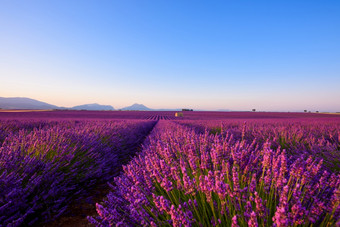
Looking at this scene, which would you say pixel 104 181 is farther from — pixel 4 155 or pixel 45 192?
pixel 4 155

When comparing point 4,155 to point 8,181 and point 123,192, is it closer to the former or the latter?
point 8,181

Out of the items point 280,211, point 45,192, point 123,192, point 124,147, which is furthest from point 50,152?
point 280,211

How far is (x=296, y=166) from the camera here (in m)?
1.08

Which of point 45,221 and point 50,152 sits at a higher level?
point 50,152

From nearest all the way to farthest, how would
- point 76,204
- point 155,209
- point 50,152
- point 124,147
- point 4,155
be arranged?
1. point 155,209
2. point 4,155
3. point 76,204
4. point 50,152
5. point 124,147

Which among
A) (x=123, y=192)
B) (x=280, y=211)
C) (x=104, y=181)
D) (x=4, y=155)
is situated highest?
(x=280, y=211)

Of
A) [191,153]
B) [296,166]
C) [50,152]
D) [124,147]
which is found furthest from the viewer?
[124,147]

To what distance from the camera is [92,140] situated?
345cm

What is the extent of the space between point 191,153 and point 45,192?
1.60m

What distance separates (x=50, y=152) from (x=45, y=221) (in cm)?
104

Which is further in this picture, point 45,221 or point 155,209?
point 45,221

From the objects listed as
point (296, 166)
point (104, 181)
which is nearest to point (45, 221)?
point (104, 181)

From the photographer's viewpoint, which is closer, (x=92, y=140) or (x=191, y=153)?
(x=191, y=153)

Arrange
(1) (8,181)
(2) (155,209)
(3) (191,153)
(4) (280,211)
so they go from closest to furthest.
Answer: (4) (280,211) < (2) (155,209) < (1) (8,181) < (3) (191,153)
